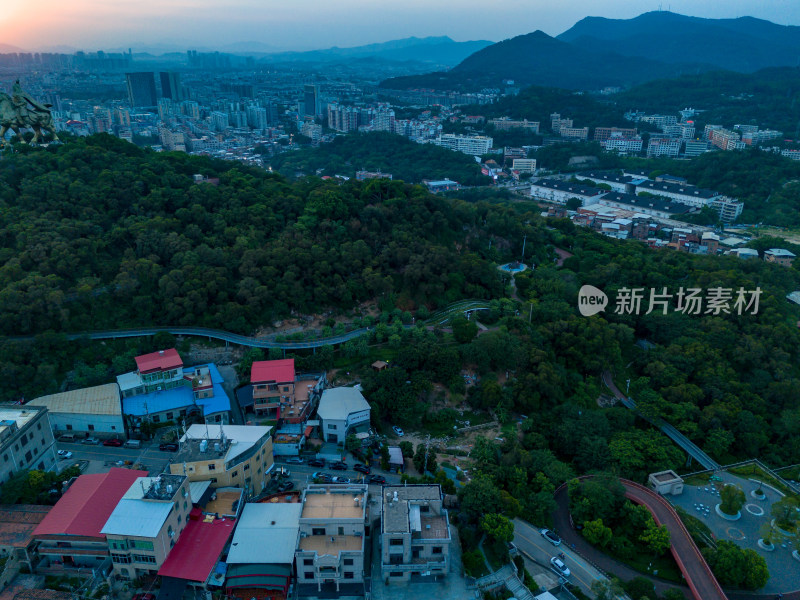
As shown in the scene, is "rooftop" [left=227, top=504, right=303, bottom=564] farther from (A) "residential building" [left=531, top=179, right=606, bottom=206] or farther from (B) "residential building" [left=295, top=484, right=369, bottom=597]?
(A) "residential building" [left=531, top=179, right=606, bottom=206]

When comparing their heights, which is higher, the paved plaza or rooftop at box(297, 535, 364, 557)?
rooftop at box(297, 535, 364, 557)

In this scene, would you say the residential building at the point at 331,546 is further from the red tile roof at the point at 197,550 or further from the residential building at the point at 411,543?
the red tile roof at the point at 197,550

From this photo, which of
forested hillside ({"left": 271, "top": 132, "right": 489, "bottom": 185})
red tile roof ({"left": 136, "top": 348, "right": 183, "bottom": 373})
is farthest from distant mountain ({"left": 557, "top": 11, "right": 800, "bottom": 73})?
red tile roof ({"left": 136, "top": 348, "right": 183, "bottom": 373})

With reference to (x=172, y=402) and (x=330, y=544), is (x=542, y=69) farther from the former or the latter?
(x=330, y=544)

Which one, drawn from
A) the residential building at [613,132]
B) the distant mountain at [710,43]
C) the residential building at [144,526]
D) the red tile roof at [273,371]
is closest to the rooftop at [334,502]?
the residential building at [144,526]

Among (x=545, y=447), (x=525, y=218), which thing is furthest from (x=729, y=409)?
(x=525, y=218)

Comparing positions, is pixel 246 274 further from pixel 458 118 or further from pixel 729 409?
pixel 458 118
